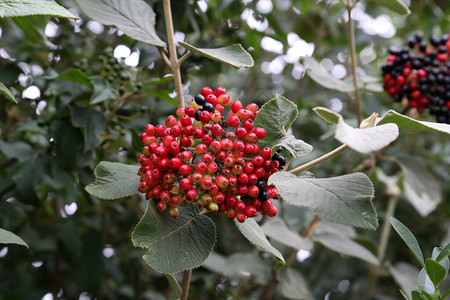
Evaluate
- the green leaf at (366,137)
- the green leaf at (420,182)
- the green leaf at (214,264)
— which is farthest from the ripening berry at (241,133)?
the green leaf at (420,182)

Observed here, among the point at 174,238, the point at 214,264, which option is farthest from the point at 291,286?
the point at 174,238

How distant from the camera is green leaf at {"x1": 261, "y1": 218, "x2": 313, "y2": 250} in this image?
1652 mm

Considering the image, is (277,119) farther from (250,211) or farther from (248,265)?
(248,265)

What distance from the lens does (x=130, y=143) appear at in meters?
1.91

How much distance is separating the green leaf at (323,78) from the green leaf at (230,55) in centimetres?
72

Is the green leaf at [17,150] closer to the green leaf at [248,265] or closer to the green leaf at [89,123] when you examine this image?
the green leaf at [89,123]

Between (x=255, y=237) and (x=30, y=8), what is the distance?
69cm

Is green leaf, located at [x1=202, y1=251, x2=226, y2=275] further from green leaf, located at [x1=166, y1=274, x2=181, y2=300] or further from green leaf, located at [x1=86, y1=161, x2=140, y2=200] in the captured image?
green leaf, located at [x1=86, y1=161, x2=140, y2=200]

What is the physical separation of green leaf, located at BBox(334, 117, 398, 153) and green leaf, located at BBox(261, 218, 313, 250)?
0.88m

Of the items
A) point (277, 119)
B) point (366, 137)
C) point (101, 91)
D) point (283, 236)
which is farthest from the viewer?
point (283, 236)

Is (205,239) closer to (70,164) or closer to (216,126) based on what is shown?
(216,126)

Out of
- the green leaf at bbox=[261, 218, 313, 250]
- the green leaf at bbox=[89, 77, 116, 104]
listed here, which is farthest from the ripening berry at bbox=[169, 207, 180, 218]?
the green leaf at bbox=[261, 218, 313, 250]

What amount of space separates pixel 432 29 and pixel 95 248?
286 cm

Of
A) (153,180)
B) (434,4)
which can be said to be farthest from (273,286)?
(434,4)
